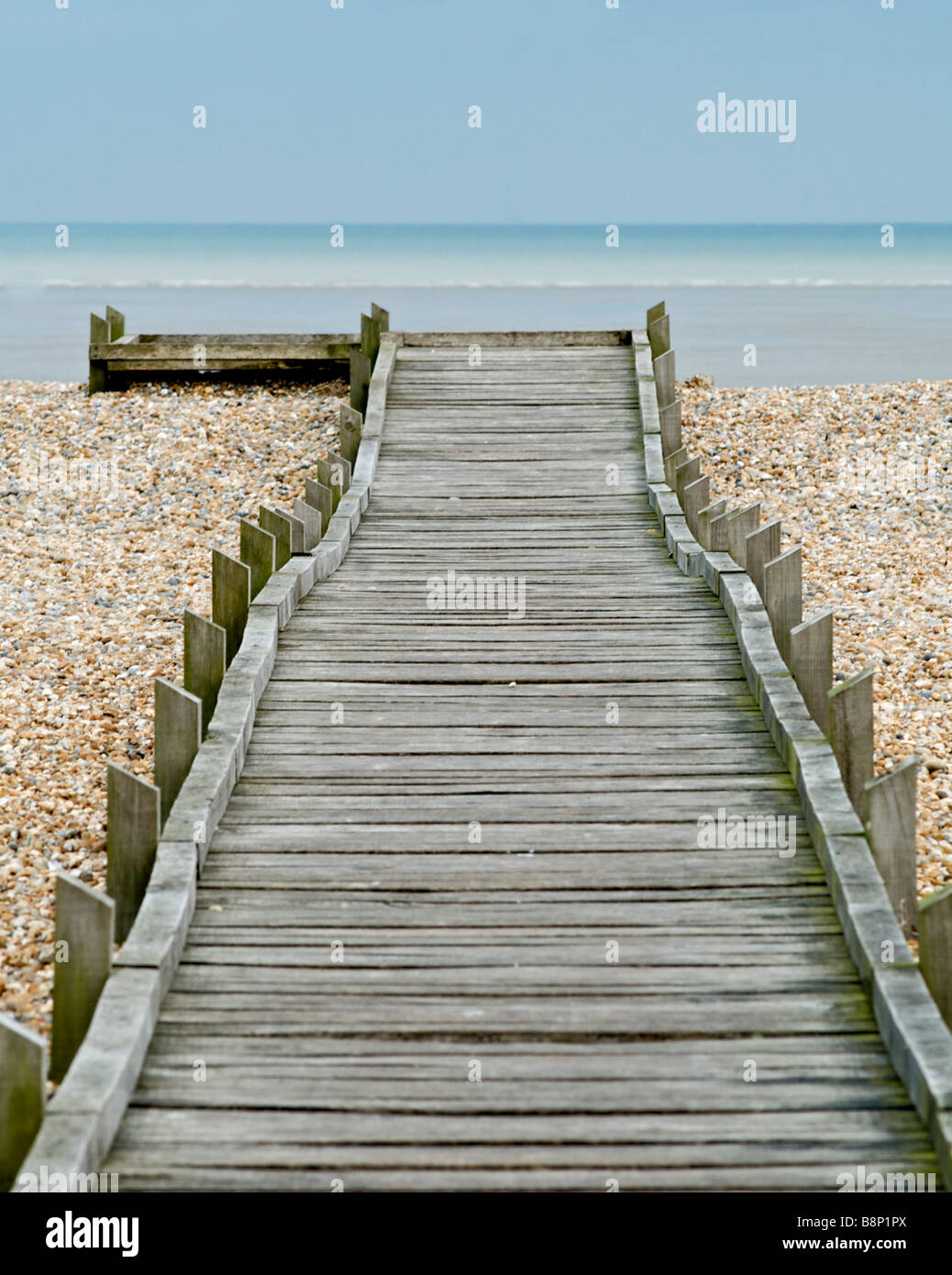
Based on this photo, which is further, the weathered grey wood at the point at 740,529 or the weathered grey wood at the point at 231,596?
the weathered grey wood at the point at 740,529

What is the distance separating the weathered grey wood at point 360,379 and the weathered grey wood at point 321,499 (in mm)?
3372

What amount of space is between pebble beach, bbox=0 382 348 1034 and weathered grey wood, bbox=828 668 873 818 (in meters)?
3.06

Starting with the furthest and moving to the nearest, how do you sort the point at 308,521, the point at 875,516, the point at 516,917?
the point at 875,516 < the point at 308,521 < the point at 516,917

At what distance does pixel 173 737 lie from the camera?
515cm

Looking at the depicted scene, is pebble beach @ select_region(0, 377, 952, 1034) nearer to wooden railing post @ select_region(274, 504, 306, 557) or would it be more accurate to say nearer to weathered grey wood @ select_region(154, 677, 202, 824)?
weathered grey wood @ select_region(154, 677, 202, 824)

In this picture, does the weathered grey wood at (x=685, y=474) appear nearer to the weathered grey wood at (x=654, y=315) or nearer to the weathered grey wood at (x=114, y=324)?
the weathered grey wood at (x=654, y=315)

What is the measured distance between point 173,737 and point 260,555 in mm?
2347

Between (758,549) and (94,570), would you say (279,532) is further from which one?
(94,570)

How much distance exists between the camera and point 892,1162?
3.44 m

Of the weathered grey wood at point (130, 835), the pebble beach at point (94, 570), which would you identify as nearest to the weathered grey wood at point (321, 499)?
the pebble beach at point (94, 570)

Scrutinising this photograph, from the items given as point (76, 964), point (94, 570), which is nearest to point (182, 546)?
point (94, 570)

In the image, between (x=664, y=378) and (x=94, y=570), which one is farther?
(x=664, y=378)

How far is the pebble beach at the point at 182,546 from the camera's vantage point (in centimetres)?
672

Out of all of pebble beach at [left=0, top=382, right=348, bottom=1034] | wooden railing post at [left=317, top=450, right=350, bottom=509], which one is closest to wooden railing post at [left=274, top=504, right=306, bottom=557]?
wooden railing post at [left=317, top=450, right=350, bottom=509]
